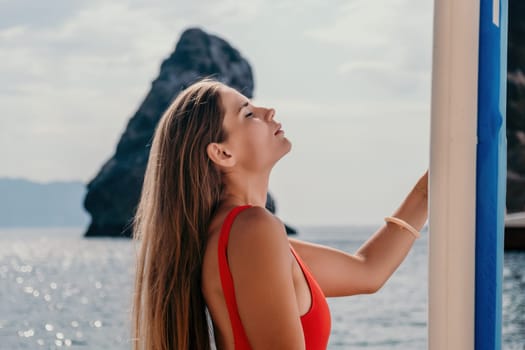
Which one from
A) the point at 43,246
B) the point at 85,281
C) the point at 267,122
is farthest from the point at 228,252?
the point at 43,246

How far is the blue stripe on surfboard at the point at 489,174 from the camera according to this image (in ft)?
3.10

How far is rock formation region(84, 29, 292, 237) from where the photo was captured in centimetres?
4603

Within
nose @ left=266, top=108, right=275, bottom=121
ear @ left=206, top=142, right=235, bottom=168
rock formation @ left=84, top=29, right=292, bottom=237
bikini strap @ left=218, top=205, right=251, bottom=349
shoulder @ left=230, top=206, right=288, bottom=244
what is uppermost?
nose @ left=266, top=108, right=275, bottom=121

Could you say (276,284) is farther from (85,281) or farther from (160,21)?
(160,21)

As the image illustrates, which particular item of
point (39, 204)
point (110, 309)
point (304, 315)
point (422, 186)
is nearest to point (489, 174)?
point (304, 315)

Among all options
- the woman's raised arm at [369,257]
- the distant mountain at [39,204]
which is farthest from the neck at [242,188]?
the distant mountain at [39,204]

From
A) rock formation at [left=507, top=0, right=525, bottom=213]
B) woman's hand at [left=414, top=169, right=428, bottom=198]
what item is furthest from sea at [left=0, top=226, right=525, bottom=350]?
woman's hand at [left=414, top=169, right=428, bottom=198]

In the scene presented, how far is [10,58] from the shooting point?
163ft

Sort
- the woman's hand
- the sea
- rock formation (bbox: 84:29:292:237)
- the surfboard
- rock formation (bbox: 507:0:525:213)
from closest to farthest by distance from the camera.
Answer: the surfboard, the woman's hand, the sea, rock formation (bbox: 507:0:525:213), rock formation (bbox: 84:29:292:237)

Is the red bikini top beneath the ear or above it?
beneath

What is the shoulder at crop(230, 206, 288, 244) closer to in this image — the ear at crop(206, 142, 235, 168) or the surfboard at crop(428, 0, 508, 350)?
the ear at crop(206, 142, 235, 168)

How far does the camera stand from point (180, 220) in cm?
143

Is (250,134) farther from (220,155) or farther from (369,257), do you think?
(369,257)

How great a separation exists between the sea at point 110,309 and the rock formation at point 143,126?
942 centimetres
